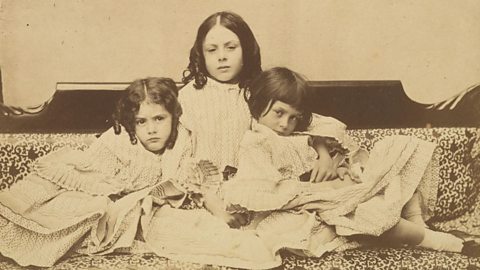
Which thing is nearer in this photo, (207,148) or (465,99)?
(207,148)

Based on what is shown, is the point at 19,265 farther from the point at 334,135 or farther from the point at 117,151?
the point at 334,135

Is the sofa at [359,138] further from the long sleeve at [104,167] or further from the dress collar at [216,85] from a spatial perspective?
the dress collar at [216,85]

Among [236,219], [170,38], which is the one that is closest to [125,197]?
[236,219]

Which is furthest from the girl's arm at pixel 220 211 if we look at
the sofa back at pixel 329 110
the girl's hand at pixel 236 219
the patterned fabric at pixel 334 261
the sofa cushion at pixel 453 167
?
the sofa cushion at pixel 453 167

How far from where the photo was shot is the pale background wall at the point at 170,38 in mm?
1874

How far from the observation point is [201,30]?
1.87 m

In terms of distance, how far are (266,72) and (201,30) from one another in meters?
0.22

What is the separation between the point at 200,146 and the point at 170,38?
1.03 ft

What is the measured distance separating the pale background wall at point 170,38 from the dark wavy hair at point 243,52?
20mm

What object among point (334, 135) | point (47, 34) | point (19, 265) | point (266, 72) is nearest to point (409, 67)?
point (334, 135)

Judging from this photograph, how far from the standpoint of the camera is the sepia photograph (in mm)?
1828

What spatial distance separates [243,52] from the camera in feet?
6.13

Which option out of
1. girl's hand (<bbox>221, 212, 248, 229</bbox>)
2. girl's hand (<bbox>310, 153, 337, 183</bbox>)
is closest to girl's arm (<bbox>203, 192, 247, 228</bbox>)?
girl's hand (<bbox>221, 212, 248, 229</bbox>)

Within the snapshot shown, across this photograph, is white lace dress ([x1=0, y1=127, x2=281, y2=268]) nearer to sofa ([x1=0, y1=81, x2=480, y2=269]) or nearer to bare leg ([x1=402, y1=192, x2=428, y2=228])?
sofa ([x1=0, y1=81, x2=480, y2=269])
